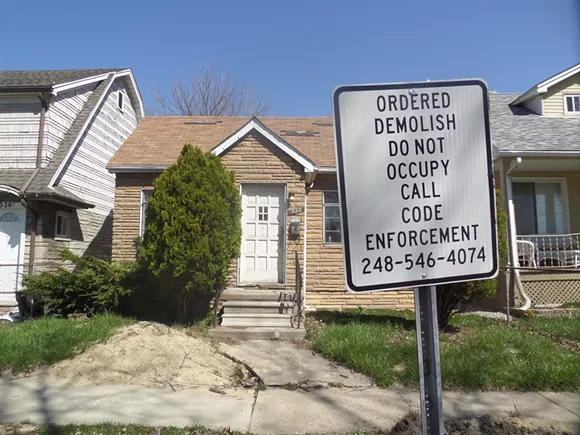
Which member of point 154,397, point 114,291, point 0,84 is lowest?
point 154,397

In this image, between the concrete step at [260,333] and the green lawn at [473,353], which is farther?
the concrete step at [260,333]

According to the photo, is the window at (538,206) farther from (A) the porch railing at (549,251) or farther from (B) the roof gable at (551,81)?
(B) the roof gable at (551,81)

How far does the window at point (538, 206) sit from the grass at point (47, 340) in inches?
416

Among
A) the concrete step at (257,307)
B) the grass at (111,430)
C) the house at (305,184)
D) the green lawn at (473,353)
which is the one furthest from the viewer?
the house at (305,184)

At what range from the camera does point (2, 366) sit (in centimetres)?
572

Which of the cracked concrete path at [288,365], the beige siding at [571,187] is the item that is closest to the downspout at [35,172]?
the cracked concrete path at [288,365]

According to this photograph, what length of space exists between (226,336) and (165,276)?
1.56 metres

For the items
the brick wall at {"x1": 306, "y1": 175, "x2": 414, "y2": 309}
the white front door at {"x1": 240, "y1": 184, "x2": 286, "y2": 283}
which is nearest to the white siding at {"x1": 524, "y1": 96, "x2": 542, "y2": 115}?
the brick wall at {"x1": 306, "y1": 175, "x2": 414, "y2": 309}

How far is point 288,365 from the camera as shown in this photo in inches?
240

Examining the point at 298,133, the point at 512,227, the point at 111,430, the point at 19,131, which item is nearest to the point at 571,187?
the point at 512,227

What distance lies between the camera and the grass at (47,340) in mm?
5801

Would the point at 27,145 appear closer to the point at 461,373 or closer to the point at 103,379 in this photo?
the point at 103,379

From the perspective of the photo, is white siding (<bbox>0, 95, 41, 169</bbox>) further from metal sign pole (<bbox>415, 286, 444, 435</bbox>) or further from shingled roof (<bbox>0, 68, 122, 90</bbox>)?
metal sign pole (<bbox>415, 286, 444, 435</bbox>)

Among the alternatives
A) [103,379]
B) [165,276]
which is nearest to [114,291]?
[165,276]
